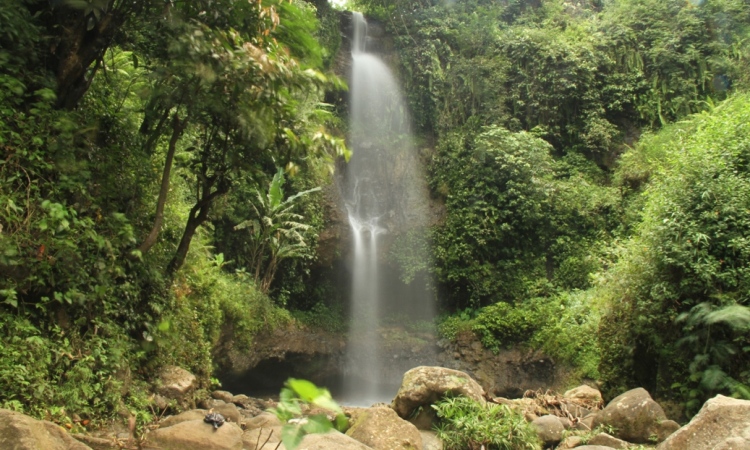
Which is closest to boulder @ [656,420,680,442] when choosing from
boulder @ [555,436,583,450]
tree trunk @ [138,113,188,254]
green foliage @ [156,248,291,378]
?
boulder @ [555,436,583,450]

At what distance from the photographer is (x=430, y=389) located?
775 centimetres

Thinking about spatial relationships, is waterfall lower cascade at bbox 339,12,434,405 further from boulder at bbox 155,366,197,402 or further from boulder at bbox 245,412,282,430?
boulder at bbox 155,366,197,402

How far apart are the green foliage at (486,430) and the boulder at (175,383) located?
348 cm

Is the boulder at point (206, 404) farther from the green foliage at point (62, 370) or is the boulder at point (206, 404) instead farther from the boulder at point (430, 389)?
the boulder at point (430, 389)

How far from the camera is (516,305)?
14.0m

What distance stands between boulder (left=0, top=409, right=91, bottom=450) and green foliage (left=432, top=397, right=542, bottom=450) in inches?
190

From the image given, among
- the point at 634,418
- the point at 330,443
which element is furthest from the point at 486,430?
the point at 330,443

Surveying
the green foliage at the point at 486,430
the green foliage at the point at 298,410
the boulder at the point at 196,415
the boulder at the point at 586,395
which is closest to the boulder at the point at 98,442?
the boulder at the point at 196,415

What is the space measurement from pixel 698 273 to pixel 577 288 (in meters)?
6.68

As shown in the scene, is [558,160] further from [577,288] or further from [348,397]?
[348,397]

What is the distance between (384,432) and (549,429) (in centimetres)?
250

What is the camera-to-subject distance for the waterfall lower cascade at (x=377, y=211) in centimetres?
1436

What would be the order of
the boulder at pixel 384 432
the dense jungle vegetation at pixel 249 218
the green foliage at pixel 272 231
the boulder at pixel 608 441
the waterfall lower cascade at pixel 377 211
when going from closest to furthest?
the dense jungle vegetation at pixel 249 218
the boulder at pixel 608 441
the boulder at pixel 384 432
the green foliage at pixel 272 231
the waterfall lower cascade at pixel 377 211

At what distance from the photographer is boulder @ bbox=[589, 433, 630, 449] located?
18.9 feet
